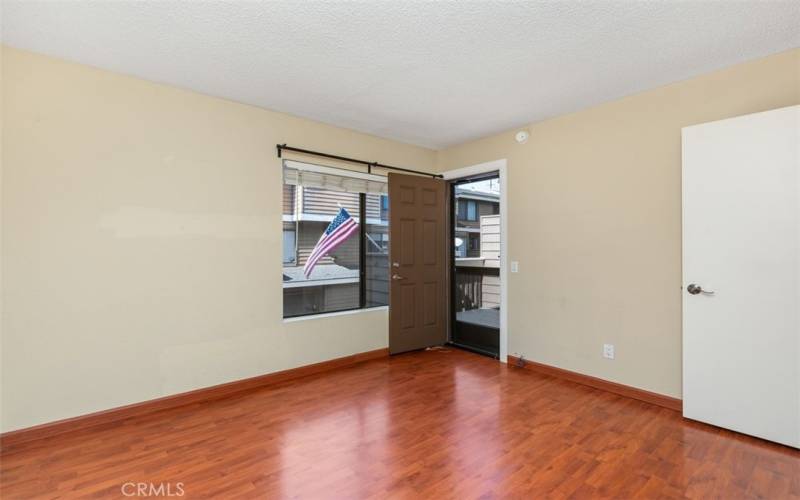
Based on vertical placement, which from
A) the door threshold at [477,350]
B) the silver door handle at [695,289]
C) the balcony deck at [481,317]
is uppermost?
the silver door handle at [695,289]

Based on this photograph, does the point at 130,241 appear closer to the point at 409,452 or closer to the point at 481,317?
the point at 409,452

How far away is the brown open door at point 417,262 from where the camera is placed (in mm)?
4379

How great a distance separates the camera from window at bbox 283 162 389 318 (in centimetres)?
393

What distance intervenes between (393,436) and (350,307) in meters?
1.97

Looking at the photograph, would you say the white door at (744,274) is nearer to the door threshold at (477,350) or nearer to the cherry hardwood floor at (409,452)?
the cherry hardwood floor at (409,452)

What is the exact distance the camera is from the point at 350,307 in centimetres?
433

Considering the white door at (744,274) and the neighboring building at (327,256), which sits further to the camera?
the neighboring building at (327,256)

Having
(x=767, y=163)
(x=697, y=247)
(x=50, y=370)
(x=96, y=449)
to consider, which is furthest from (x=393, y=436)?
(x=767, y=163)

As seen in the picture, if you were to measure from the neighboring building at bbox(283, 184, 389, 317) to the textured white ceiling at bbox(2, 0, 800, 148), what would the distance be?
3.68ft

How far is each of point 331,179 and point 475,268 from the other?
93.7 inches

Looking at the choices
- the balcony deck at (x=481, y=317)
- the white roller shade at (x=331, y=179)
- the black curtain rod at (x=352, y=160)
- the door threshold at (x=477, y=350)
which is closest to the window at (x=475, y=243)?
the balcony deck at (x=481, y=317)

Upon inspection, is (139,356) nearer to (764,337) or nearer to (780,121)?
(764,337)

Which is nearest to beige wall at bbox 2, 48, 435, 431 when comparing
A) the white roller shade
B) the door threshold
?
the white roller shade

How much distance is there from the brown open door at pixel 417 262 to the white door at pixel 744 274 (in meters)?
2.58
